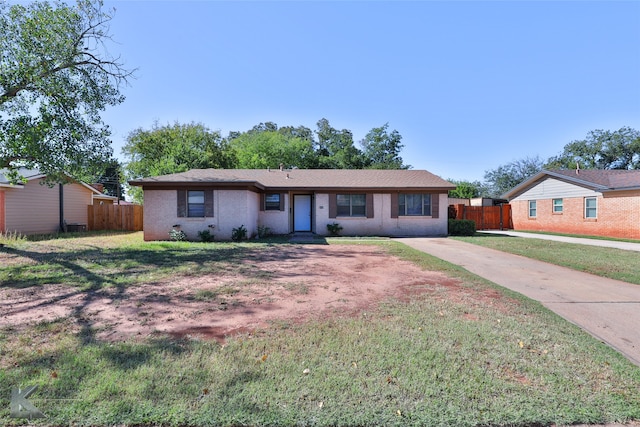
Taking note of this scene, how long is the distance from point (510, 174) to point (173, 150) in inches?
1801

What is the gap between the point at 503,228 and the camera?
76.1 feet

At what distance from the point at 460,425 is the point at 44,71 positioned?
14456 mm

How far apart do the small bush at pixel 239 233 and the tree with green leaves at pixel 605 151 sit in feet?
139

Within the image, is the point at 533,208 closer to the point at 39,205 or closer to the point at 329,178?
the point at 329,178

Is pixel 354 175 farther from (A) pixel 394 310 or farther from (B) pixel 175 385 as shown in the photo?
(B) pixel 175 385

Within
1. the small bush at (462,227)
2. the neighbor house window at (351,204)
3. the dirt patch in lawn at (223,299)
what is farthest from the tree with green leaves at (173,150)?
the dirt patch in lawn at (223,299)

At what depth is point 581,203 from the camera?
59.6 ft

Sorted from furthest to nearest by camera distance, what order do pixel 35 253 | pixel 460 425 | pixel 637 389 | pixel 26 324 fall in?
pixel 35 253
pixel 26 324
pixel 637 389
pixel 460 425

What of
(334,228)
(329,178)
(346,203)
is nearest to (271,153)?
(329,178)

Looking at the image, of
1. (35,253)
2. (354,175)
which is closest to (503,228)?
(354,175)

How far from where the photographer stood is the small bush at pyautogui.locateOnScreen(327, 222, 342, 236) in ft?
54.4

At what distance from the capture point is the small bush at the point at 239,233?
45.7 feet

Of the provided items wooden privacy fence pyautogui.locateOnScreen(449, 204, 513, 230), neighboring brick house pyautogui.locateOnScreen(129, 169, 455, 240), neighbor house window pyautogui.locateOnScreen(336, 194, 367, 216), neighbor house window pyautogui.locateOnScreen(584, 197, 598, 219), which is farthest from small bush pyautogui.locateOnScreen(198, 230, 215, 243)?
neighbor house window pyautogui.locateOnScreen(584, 197, 598, 219)

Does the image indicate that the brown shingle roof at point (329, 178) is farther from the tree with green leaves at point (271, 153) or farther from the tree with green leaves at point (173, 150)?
the tree with green leaves at point (271, 153)
